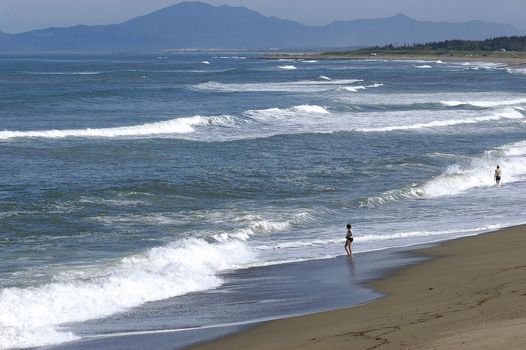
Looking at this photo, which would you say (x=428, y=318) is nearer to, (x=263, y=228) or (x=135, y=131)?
(x=263, y=228)

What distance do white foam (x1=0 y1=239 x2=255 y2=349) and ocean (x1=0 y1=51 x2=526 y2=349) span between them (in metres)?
0.04

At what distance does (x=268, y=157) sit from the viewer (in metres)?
31.7

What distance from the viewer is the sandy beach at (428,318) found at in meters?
9.92

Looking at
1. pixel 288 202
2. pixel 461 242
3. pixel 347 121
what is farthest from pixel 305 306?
pixel 347 121

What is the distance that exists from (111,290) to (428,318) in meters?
5.23

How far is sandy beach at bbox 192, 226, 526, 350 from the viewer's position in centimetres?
992

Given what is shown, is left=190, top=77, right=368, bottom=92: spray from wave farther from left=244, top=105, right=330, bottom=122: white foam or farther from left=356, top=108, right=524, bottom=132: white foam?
left=356, top=108, right=524, bottom=132: white foam

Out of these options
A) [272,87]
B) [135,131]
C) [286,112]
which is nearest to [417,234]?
[135,131]

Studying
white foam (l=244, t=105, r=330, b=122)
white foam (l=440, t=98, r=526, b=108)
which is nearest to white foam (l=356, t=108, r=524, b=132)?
white foam (l=440, t=98, r=526, b=108)

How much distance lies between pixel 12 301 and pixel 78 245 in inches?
187

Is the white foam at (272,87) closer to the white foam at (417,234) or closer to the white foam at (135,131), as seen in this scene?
the white foam at (135,131)

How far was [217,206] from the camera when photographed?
22766 millimetres

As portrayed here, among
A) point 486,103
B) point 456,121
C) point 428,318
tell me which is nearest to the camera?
point 428,318

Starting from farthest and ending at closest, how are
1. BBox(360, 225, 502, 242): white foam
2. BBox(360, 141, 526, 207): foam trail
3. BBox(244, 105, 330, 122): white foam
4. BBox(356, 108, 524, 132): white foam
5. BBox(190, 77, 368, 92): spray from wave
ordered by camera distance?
1. BBox(190, 77, 368, 92): spray from wave
2. BBox(244, 105, 330, 122): white foam
3. BBox(356, 108, 524, 132): white foam
4. BBox(360, 141, 526, 207): foam trail
5. BBox(360, 225, 502, 242): white foam
